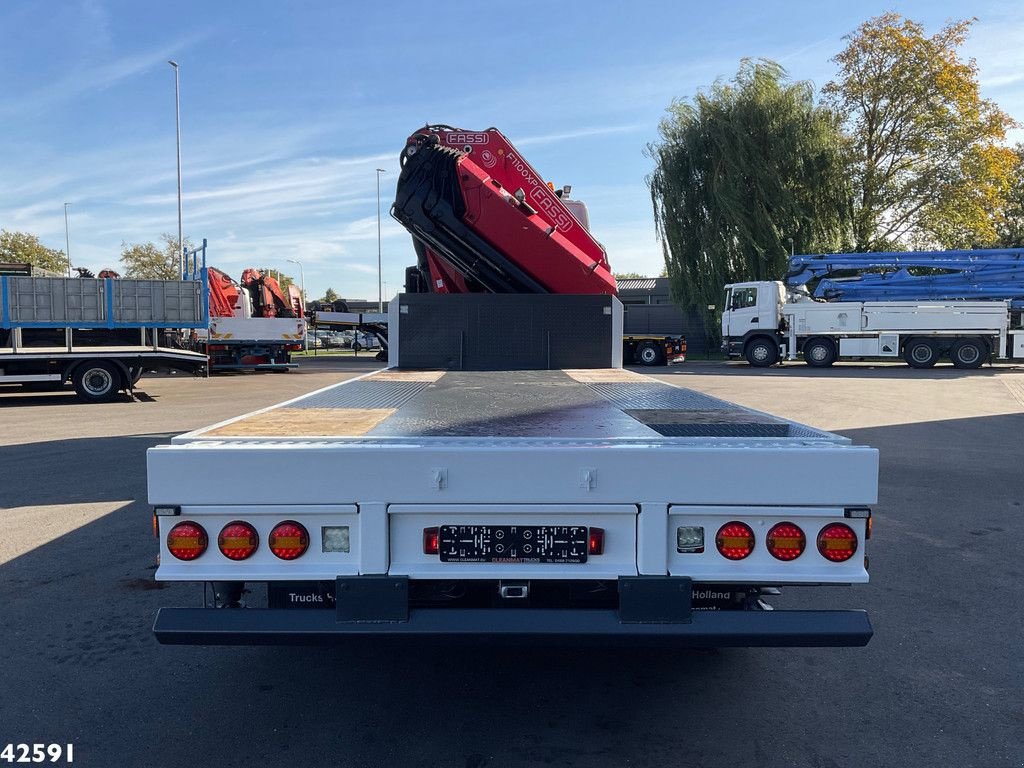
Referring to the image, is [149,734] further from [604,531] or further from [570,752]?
[604,531]

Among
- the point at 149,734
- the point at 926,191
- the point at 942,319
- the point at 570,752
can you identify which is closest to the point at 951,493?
the point at 570,752

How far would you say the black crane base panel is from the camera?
7430mm

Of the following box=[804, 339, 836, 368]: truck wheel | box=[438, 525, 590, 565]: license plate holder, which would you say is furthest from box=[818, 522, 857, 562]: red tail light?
box=[804, 339, 836, 368]: truck wheel

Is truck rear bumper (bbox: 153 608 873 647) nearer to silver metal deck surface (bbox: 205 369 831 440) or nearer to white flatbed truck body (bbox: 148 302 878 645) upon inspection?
white flatbed truck body (bbox: 148 302 878 645)

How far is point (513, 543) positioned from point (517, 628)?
30 cm

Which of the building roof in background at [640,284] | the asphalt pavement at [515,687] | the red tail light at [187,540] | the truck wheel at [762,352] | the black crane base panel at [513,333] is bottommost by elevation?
the asphalt pavement at [515,687]

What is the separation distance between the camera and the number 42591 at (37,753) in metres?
2.88

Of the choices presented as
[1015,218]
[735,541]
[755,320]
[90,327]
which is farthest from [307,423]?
[1015,218]

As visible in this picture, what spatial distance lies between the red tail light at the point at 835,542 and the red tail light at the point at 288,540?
→ 1.90 meters

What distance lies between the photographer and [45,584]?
481cm

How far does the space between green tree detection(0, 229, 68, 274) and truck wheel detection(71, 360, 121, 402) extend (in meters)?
Answer: 35.6

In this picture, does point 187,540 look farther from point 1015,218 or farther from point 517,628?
point 1015,218

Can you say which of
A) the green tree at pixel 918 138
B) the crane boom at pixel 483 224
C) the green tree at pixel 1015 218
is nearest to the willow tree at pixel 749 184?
the green tree at pixel 918 138

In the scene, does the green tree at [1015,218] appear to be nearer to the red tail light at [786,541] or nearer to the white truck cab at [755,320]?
the white truck cab at [755,320]
